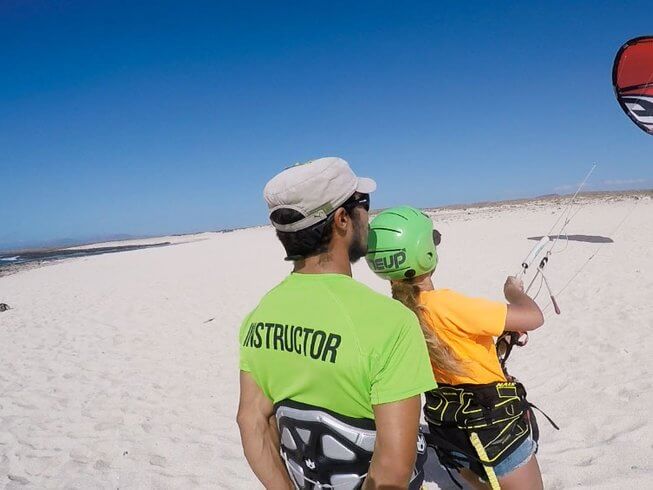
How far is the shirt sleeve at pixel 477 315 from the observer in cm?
210

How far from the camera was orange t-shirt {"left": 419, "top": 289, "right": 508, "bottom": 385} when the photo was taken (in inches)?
83.1

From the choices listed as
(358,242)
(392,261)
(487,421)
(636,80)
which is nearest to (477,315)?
(392,261)

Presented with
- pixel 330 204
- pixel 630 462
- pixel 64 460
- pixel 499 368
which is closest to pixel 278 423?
A: pixel 330 204

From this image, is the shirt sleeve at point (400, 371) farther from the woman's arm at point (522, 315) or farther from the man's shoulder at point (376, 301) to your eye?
the woman's arm at point (522, 315)

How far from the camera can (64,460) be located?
4.67 m

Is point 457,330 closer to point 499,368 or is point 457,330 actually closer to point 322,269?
point 499,368

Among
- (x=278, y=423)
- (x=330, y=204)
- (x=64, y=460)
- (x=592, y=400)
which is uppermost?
(x=330, y=204)

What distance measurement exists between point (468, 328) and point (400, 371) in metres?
0.88

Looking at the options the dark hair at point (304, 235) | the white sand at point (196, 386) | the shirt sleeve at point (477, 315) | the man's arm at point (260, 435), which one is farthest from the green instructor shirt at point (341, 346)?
the white sand at point (196, 386)

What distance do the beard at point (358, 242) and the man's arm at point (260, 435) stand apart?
68 cm

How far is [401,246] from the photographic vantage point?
2.26 metres

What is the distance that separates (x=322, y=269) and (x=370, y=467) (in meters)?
0.72

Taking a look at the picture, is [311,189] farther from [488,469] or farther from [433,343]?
[488,469]

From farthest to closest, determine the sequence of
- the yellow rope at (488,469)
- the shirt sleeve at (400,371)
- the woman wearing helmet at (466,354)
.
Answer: the yellow rope at (488,469) → the woman wearing helmet at (466,354) → the shirt sleeve at (400,371)
